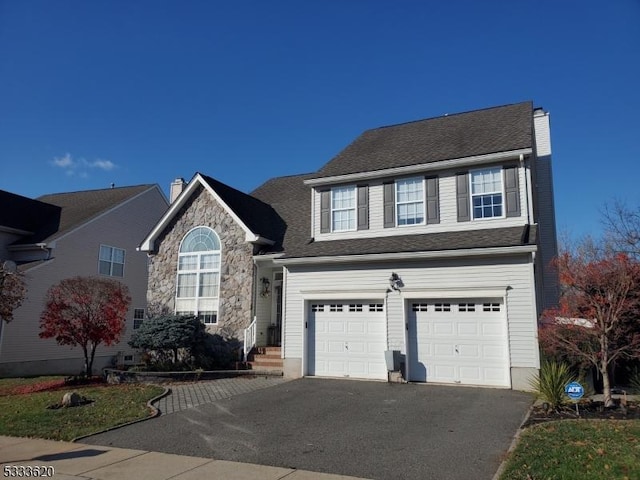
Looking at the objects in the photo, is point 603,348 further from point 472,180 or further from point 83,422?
point 83,422

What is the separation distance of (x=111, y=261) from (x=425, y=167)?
17.8m

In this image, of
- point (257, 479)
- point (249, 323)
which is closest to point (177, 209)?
point (249, 323)

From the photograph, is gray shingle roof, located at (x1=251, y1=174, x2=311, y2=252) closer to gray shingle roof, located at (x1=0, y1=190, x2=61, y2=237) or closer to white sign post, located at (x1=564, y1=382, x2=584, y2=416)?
white sign post, located at (x1=564, y1=382, x2=584, y2=416)

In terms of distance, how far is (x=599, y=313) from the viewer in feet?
30.7

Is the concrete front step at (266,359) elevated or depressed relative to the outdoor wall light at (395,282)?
depressed

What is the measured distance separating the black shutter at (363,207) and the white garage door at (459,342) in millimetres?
3238

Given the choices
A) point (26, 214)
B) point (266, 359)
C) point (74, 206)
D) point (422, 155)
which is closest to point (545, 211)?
point (422, 155)

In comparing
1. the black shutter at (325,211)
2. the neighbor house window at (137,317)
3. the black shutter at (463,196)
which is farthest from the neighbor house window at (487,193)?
the neighbor house window at (137,317)

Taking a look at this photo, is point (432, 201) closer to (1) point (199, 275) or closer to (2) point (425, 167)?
(2) point (425, 167)

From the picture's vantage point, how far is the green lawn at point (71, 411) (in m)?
8.92

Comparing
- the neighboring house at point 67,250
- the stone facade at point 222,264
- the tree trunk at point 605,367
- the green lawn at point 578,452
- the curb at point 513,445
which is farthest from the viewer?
the neighboring house at point 67,250

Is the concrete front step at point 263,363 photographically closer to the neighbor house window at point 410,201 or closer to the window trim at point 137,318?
the neighbor house window at point 410,201

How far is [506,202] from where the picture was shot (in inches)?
537

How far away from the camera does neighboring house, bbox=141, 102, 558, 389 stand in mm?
12680
